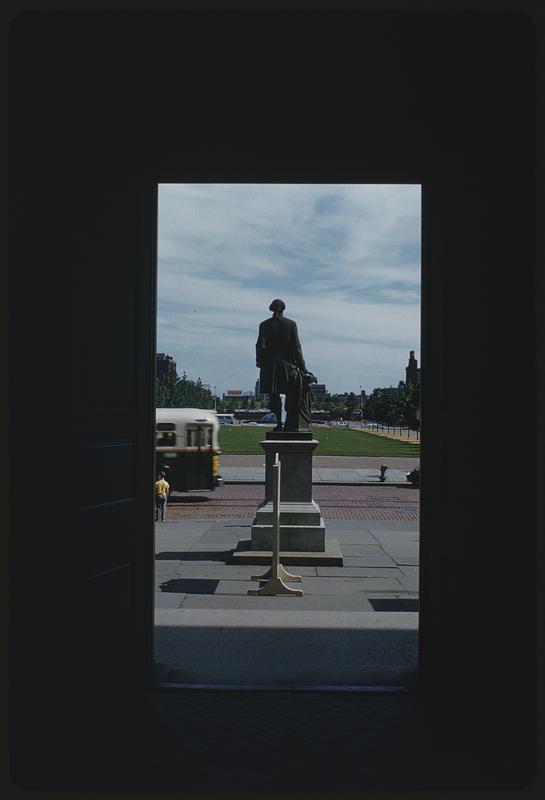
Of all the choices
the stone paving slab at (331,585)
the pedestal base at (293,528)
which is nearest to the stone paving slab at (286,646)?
the stone paving slab at (331,585)

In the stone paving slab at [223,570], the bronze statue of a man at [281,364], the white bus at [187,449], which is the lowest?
the stone paving slab at [223,570]

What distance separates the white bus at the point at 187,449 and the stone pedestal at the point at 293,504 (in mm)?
9399

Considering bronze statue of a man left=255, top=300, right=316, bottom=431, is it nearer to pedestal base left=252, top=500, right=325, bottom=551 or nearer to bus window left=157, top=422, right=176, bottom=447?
pedestal base left=252, top=500, right=325, bottom=551

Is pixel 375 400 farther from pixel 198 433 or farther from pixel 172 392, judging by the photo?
pixel 198 433

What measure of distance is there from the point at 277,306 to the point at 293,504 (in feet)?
11.9

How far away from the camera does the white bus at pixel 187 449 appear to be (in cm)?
2161

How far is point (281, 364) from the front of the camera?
12977 millimetres

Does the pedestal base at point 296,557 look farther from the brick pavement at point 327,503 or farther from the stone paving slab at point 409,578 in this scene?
the brick pavement at point 327,503

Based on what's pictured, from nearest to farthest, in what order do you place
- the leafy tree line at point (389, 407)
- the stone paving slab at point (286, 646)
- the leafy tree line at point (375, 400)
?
the stone paving slab at point (286, 646) < the leafy tree line at point (389, 407) < the leafy tree line at point (375, 400)

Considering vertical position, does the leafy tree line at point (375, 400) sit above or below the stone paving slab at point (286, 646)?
above

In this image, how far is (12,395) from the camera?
395cm

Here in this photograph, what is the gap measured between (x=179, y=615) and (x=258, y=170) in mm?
5068

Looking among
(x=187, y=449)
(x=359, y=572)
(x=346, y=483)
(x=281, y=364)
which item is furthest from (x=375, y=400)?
(x=359, y=572)

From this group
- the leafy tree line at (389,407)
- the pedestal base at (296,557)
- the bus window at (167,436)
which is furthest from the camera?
the leafy tree line at (389,407)
